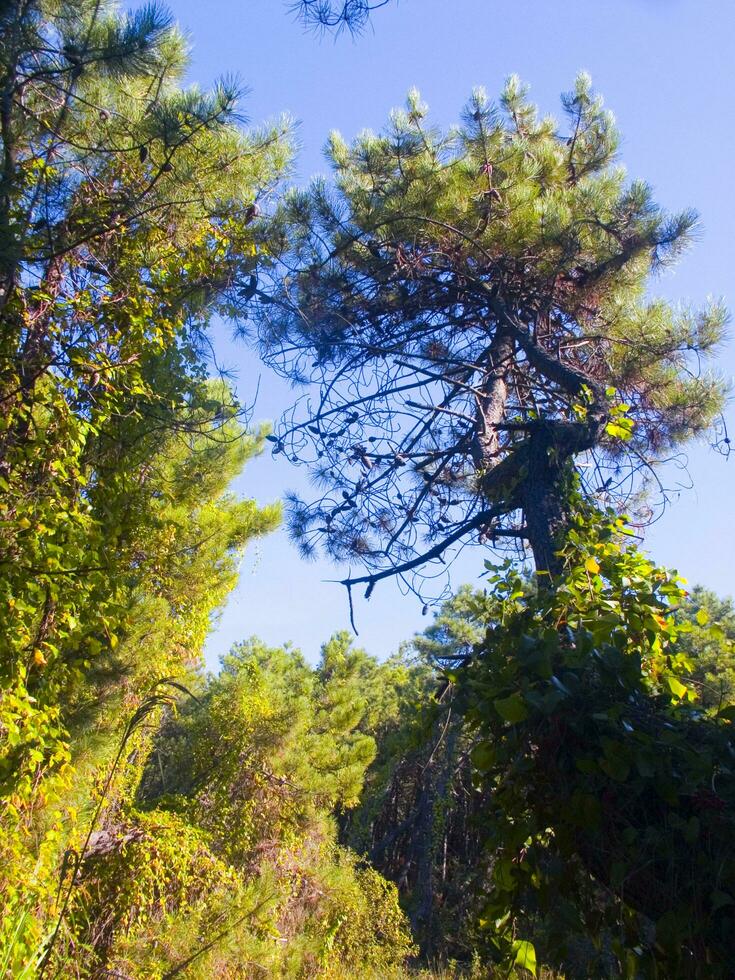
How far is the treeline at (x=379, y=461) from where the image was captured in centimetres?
162

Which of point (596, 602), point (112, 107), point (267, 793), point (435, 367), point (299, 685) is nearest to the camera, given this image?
point (596, 602)

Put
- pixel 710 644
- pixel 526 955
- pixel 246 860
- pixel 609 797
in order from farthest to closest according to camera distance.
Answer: pixel 710 644
pixel 246 860
pixel 526 955
pixel 609 797

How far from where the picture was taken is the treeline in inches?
63.9

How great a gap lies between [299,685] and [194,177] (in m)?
9.55

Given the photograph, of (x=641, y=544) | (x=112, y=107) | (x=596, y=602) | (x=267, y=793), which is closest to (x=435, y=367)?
(x=641, y=544)

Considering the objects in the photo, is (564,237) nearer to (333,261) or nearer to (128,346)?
(333,261)

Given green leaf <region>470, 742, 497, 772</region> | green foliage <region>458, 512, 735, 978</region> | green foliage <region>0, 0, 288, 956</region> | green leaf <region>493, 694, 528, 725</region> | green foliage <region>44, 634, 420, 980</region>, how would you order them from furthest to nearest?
green foliage <region>44, 634, 420, 980</region> < green foliage <region>0, 0, 288, 956</region> < green leaf <region>470, 742, 497, 772</region> < green leaf <region>493, 694, 528, 725</region> < green foliage <region>458, 512, 735, 978</region>

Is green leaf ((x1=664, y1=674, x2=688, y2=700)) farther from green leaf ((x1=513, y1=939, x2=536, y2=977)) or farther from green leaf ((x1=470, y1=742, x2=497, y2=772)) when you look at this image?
green leaf ((x1=513, y1=939, x2=536, y2=977))

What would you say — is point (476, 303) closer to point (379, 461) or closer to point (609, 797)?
point (379, 461)

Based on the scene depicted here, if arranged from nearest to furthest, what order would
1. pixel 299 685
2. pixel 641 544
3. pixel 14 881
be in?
1. pixel 14 881
2. pixel 641 544
3. pixel 299 685

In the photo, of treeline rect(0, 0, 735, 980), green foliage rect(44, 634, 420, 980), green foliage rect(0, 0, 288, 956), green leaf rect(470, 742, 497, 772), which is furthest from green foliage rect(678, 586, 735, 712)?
green foliage rect(44, 634, 420, 980)

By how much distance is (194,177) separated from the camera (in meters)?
3.76

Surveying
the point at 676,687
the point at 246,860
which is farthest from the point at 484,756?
the point at 246,860

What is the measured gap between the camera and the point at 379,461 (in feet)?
13.2
